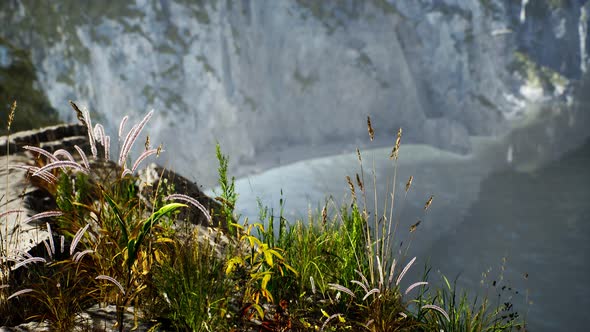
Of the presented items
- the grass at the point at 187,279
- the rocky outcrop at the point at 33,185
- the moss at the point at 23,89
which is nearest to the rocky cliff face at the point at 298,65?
the moss at the point at 23,89

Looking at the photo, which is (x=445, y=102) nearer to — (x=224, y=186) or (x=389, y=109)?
(x=389, y=109)

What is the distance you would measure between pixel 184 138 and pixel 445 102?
1001 inches

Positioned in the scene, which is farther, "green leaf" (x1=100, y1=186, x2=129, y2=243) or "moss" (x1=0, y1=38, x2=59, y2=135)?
"moss" (x1=0, y1=38, x2=59, y2=135)

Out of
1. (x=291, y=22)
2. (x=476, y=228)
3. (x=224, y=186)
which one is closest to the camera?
(x=224, y=186)

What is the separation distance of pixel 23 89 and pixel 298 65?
2870 centimetres

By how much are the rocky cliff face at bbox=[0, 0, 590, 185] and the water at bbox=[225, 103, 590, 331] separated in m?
4.11

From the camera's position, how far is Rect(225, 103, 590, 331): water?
18.5 metres

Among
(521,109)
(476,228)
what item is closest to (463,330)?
(476,228)

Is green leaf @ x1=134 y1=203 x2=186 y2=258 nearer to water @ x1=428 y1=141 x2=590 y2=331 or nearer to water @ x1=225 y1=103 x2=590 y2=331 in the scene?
water @ x1=225 y1=103 x2=590 y2=331

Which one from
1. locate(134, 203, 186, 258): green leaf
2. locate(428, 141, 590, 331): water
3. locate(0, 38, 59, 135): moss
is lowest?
locate(428, 141, 590, 331): water

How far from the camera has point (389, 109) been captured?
130 feet

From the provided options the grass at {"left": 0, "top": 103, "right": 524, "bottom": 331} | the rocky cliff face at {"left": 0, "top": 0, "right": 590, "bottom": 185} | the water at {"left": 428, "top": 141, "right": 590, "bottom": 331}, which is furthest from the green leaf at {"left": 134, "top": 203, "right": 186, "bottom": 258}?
the rocky cliff face at {"left": 0, "top": 0, "right": 590, "bottom": 185}

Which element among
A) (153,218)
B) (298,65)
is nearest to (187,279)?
(153,218)

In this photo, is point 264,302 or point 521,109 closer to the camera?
point 264,302
